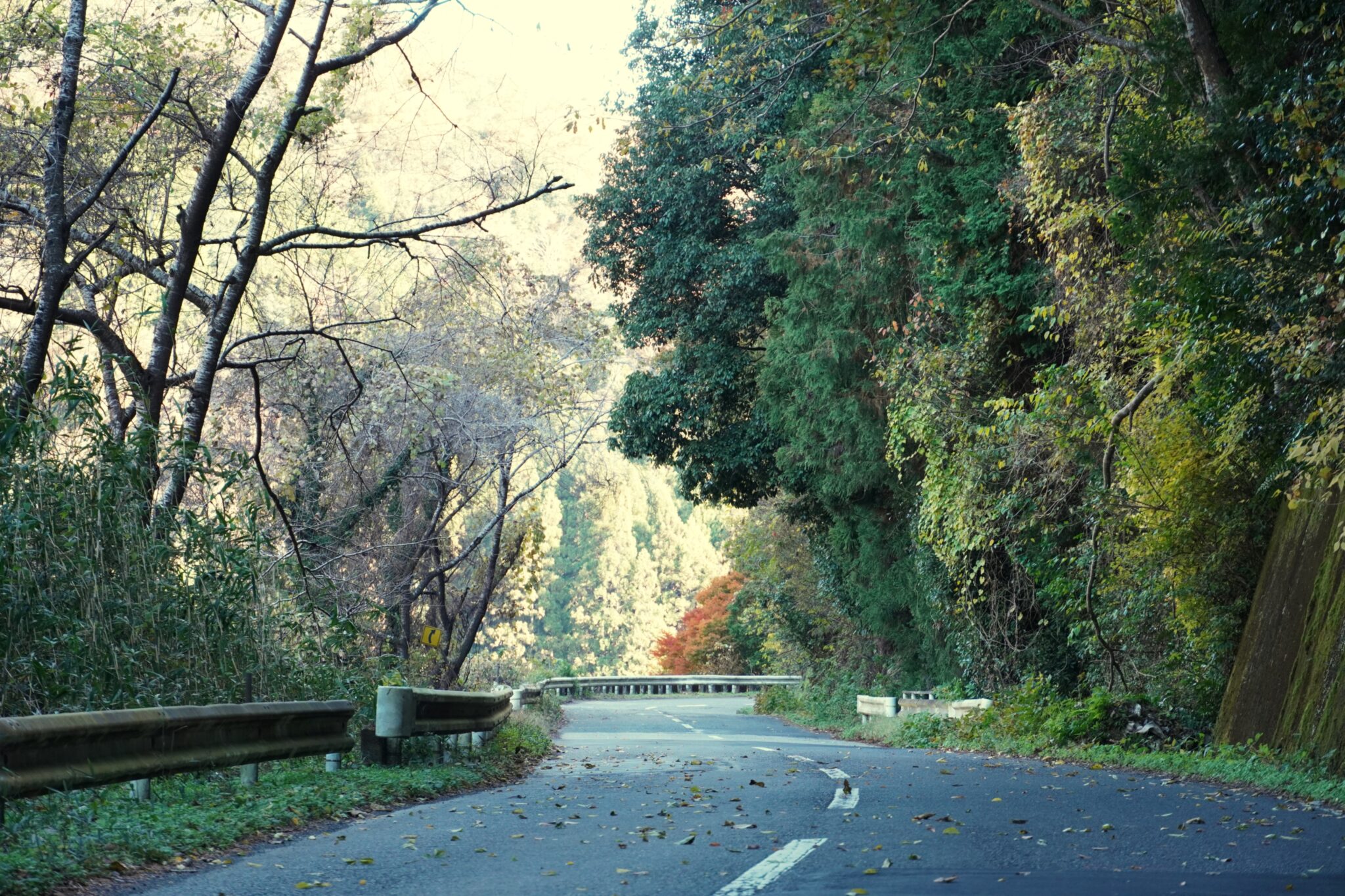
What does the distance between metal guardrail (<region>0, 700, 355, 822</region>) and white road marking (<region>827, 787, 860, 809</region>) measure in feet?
13.1

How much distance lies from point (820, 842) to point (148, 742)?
395cm

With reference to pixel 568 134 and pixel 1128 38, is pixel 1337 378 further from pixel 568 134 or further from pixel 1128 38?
pixel 568 134

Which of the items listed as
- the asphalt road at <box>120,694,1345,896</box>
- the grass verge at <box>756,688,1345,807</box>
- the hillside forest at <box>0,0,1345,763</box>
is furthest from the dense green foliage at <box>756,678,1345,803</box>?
the asphalt road at <box>120,694,1345,896</box>

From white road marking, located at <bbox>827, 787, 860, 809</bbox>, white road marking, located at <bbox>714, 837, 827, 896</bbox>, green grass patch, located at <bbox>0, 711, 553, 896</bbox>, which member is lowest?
white road marking, located at <bbox>827, 787, 860, 809</bbox>

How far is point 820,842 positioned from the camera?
283 inches

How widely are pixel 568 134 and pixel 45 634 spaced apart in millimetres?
9218

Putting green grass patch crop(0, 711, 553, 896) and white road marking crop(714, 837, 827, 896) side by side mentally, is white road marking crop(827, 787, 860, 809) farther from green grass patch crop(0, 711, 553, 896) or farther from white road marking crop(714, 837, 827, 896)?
green grass patch crop(0, 711, 553, 896)

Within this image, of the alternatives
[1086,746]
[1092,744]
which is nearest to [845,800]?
[1086,746]

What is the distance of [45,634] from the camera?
8992mm

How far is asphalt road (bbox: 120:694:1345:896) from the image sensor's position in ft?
19.1

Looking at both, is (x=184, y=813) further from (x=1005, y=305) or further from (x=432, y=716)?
(x=1005, y=305)

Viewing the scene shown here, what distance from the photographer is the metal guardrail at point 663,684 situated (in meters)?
49.6

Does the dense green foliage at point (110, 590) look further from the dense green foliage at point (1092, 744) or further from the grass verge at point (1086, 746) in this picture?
the grass verge at point (1086, 746)

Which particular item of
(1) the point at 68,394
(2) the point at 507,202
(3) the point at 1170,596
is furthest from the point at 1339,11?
(1) the point at 68,394
